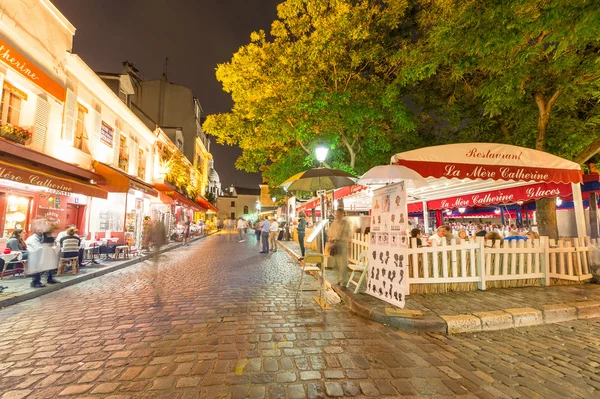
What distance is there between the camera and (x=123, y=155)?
49.3 feet

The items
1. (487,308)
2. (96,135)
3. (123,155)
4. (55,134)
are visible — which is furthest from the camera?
(123,155)

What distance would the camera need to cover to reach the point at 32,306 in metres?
5.38

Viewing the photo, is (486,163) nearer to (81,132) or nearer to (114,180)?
(114,180)

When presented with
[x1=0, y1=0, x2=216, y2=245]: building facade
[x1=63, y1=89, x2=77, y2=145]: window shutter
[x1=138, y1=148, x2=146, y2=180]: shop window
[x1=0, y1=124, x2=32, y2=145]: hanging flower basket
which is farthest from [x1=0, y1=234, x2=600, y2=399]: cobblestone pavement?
[x1=138, y1=148, x2=146, y2=180]: shop window

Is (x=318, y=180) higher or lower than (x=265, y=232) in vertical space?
higher

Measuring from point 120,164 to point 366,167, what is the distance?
1331cm

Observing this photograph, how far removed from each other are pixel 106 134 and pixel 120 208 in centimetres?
375

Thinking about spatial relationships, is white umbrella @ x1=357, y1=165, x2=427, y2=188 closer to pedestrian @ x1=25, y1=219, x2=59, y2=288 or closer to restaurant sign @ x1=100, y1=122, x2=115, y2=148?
pedestrian @ x1=25, y1=219, x2=59, y2=288

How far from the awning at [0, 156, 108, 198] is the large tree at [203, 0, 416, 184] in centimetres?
754

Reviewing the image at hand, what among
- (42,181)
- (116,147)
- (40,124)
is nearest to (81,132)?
(40,124)

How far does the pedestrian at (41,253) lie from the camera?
632 centimetres

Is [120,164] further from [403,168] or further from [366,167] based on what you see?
[403,168]

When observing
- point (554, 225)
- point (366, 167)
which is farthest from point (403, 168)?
point (366, 167)

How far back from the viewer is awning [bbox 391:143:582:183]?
5906mm
